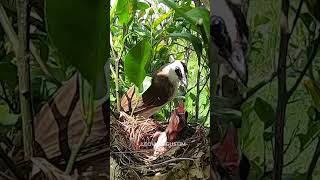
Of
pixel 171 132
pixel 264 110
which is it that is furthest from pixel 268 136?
pixel 171 132

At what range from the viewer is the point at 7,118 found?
2.72 ft

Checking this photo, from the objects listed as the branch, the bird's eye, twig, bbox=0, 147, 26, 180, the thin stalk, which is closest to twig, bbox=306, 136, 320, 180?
the branch

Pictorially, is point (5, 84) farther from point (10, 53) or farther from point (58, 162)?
point (58, 162)

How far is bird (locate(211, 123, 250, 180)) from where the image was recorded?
865mm

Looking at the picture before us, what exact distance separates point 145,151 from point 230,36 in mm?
266

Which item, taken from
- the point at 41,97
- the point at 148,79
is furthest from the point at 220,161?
the point at 41,97

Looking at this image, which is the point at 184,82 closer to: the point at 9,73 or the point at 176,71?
the point at 176,71

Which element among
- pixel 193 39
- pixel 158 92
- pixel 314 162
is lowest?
pixel 314 162

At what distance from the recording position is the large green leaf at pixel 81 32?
2.65 ft

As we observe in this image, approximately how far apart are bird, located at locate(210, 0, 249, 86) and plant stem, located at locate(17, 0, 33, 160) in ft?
1.03

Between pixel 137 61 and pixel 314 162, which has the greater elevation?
pixel 137 61

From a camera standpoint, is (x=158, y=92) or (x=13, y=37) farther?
(x=158, y=92)

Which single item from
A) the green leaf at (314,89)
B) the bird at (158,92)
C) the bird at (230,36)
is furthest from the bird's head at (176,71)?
the green leaf at (314,89)

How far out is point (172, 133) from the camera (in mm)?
928
